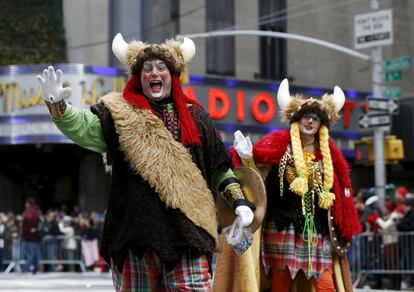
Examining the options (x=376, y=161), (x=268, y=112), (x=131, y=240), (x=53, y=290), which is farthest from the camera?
(x=268, y=112)

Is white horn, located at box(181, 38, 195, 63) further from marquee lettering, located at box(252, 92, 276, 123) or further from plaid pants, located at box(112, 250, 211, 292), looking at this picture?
marquee lettering, located at box(252, 92, 276, 123)

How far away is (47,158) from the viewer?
3142cm

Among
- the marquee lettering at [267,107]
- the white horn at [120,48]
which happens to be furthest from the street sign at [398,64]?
the white horn at [120,48]

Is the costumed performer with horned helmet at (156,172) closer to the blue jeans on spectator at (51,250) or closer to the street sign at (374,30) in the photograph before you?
the street sign at (374,30)

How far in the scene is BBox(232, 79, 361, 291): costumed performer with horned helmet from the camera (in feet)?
26.6

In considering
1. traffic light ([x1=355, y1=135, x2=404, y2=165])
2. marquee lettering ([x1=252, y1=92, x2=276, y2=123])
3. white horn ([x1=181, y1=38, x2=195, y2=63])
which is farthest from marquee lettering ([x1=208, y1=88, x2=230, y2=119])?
white horn ([x1=181, y1=38, x2=195, y2=63])

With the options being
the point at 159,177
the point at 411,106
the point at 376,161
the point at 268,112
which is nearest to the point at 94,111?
the point at 159,177

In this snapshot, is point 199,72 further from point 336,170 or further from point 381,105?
point 336,170

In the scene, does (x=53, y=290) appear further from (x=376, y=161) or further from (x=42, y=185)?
(x=42, y=185)

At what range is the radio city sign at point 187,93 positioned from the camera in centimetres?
2736

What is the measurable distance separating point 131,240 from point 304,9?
2995cm

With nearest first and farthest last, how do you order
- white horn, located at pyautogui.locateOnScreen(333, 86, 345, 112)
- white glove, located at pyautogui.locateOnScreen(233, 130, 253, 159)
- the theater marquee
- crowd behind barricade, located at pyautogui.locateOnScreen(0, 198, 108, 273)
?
1. white glove, located at pyautogui.locateOnScreen(233, 130, 253, 159)
2. white horn, located at pyautogui.locateOnScreen(333, 86, 345, 112)
3. crowd behind barricade, located at pyautogui.locateOnScreen(0, 198, 108, 273)
4. the theater marquee

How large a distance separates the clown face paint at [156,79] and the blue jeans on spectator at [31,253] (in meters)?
15.6

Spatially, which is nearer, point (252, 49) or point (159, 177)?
point (159, 177)
